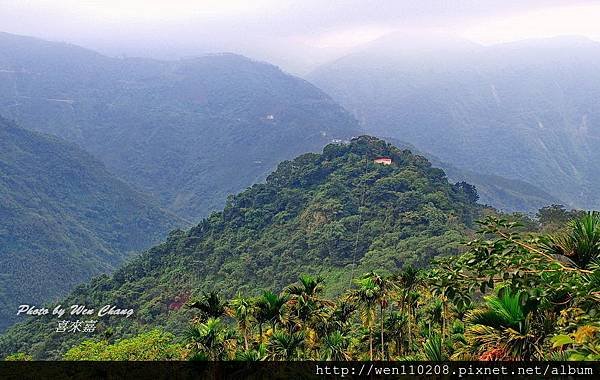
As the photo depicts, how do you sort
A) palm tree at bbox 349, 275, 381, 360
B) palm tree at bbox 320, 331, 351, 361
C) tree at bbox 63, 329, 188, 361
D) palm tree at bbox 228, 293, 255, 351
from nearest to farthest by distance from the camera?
1. palm tree at bbox 228, 293, 255, 351
2. palm tree at bbox 320, 331, 351, 361
3. palm tree at bbox 349, 275, 381, 360
4. tree at bbox 63, 329, 188, 361

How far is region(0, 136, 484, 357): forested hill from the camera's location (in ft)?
171

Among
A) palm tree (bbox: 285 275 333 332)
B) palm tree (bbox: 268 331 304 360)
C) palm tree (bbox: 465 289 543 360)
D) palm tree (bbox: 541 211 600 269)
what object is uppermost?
palm tree (bbox: 541 211 600 269)

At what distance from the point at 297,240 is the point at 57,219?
98.5 meters

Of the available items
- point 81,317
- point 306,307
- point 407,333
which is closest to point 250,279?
point 81,317

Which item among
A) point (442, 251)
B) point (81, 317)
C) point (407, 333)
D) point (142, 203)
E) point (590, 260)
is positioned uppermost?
point (590, 260)

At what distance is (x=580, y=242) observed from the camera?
23.2 feet

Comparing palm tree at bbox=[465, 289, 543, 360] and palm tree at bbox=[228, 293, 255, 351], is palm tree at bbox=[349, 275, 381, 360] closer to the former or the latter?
palm tree at bbox=[228, 293, 255, 351]

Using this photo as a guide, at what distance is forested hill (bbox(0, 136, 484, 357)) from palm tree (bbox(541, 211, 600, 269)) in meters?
40.0

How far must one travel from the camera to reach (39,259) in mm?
112562

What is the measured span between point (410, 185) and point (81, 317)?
37531 millimetres

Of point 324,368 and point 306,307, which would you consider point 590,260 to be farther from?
point 306,307

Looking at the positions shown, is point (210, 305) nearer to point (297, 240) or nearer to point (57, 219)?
point (297, 240)

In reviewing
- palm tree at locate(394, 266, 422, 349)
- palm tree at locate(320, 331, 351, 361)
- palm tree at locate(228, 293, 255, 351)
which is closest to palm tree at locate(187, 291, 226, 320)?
palm tree at locate(228, 293, 255, 351)

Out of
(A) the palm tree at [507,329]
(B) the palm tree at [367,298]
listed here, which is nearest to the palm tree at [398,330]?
(B) the palm tree at [367,298]
